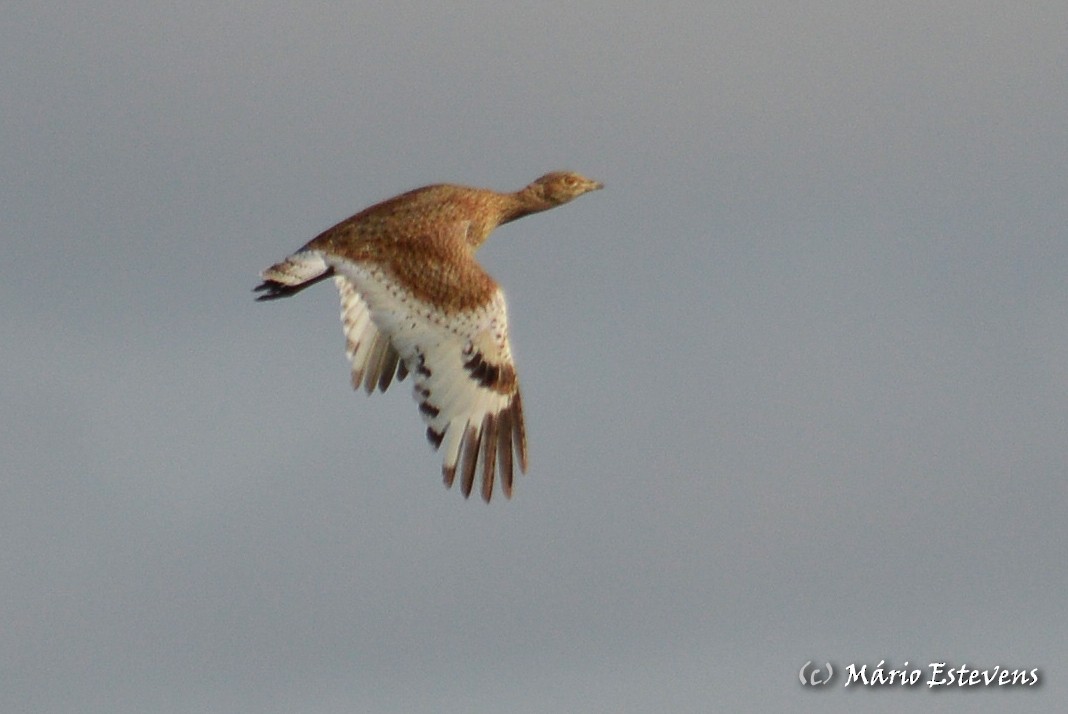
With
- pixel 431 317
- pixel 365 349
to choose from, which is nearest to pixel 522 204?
pixel 365 349

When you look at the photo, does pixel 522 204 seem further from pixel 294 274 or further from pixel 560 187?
pixel 294 274

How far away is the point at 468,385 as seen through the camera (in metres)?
25.1

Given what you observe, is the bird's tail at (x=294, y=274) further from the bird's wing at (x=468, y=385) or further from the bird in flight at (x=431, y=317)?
the bird's wing at (x=468, y=385)

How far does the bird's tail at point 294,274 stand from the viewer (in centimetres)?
2622

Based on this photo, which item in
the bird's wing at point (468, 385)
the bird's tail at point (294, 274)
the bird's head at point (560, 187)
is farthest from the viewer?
the bird's head at point (560, 187)

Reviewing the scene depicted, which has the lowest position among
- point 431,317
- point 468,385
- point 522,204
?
point 468,385

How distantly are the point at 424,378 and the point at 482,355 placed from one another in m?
0.53

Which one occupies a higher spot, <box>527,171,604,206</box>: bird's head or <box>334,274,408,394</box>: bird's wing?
<box>527,171,604,206</box>: bird's head

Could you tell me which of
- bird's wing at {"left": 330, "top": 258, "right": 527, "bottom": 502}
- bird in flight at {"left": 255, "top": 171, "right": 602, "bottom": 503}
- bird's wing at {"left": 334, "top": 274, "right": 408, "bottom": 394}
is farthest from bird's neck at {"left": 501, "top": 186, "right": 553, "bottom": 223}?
bird's wing at {"left": 330, "top": 258, "right": 527, "bottom": 502}

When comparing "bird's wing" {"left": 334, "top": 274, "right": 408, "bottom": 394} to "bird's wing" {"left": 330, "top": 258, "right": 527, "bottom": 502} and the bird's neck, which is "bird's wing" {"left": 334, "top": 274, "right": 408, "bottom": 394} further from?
the bird's neck

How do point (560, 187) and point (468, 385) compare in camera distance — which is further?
point (560, 187)

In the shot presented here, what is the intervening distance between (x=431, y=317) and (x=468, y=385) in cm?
67

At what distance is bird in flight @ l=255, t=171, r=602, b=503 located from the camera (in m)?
25.0

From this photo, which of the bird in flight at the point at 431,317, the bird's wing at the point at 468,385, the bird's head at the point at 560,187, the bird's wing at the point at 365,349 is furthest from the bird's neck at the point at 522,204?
the bird's wing at the point at 468,385
